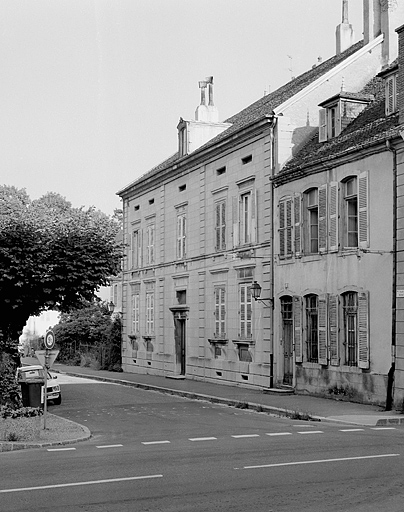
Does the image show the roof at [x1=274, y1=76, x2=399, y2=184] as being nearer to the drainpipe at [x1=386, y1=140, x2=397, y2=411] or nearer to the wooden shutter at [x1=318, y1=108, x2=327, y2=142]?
the wooden shutter at [x1=318, y1=108, x2=327, y2=142]

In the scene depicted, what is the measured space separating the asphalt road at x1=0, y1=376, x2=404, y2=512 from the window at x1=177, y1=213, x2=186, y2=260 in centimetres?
1520

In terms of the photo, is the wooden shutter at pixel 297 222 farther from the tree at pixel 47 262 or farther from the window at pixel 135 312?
the window at pixel 135 312

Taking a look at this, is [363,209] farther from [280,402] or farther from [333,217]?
[280,402]

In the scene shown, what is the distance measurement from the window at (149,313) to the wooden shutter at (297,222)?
13.4 metres

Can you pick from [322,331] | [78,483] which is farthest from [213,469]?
[322,331]

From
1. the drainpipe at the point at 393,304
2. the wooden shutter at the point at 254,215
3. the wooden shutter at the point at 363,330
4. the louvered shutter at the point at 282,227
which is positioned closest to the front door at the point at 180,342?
the wooden shutter at the point at 254,215

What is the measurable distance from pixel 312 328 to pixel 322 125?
6361mm

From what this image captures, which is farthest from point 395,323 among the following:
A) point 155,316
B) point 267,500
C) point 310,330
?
point 155,316

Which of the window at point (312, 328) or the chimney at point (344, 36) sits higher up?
the chimney at point (344, 36)

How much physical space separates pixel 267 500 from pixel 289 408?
10.9m

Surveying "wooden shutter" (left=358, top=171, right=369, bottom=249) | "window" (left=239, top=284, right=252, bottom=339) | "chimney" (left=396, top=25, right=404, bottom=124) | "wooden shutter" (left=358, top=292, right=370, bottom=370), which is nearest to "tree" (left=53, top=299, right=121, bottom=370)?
"window" (left=239, top=284, right=252, bottom=339)

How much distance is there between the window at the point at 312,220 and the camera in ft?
75.4

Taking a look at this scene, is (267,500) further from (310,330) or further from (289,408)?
(310,330)

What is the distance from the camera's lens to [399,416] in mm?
17266
